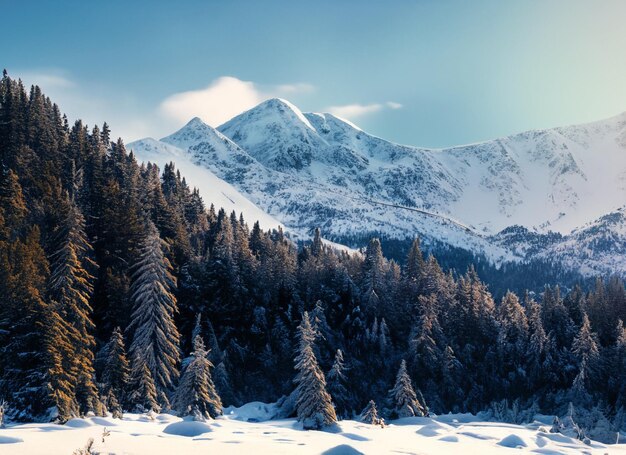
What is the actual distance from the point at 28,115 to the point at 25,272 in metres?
56.1

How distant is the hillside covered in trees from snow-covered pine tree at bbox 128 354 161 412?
15 centimetres

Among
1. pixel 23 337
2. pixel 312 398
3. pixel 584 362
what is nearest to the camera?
pixel 23 337

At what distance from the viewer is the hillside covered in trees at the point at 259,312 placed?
151 ft

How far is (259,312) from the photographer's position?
260ft

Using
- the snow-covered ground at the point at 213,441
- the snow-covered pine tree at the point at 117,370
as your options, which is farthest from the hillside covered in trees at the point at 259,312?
the snow-covered ground at the point at 213,441

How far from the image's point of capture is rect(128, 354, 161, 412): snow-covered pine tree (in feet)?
133

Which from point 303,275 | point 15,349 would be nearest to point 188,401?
point 15,349

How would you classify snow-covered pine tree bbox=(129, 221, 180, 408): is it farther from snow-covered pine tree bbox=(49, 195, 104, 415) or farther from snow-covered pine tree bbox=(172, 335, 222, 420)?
→ snow-covered pine tree bbox=(172, 335, 222, 420)

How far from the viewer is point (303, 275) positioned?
292ft

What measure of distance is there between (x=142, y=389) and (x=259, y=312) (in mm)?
38243

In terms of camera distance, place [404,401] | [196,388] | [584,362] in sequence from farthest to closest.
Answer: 1. [584,362]
2. [404,401]
3. [196,388]

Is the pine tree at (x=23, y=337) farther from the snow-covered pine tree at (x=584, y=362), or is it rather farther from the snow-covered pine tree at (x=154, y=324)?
the snow-covered pine tree at (x=584, y=362)

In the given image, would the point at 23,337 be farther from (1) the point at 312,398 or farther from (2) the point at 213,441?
(1) the point at 312,398

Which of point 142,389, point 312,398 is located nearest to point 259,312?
point 142,389
